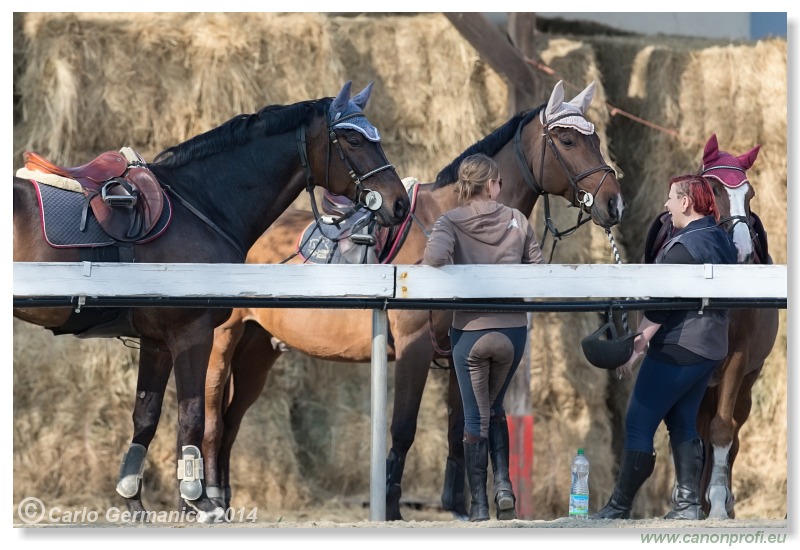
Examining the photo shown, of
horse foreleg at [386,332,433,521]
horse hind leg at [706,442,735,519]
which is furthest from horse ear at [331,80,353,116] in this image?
horse hind leg at [706,442,735,519]

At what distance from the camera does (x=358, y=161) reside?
615 centimetres

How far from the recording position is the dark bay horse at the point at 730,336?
6855 millimetres

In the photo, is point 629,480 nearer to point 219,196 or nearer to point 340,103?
point 340,103

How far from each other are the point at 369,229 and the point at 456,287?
73.7 inches

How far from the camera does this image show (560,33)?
11.2m

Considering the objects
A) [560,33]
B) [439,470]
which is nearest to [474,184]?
[439,470]

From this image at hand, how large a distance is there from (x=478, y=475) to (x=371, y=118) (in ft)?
16.5

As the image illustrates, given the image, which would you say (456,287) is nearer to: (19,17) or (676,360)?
(676,360)

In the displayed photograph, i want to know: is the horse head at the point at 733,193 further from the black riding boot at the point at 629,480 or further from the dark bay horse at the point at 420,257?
the black riding boot at the point at 629,480

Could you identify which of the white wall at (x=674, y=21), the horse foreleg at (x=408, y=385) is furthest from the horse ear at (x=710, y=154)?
the white wall at (x=674, y=21)

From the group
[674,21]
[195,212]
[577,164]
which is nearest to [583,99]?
[577,164]

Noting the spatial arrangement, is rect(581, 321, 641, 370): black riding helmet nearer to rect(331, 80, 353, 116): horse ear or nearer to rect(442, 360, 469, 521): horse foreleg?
rect(442, 360, 469, 521): horse foreleg

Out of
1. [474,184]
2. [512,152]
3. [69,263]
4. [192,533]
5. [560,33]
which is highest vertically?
[560,33]

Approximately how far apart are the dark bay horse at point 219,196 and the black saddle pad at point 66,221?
1.3 inches
